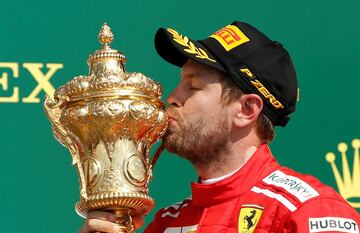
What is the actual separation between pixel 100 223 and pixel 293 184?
20.8 inches

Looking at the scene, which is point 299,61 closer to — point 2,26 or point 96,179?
point 2,26

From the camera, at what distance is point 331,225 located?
3.46 m

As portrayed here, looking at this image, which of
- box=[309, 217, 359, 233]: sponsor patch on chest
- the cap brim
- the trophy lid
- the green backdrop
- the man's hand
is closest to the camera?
box=[309, 217, 359, 233]: sponsor patch on chest

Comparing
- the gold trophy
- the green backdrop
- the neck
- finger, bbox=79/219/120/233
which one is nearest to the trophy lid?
the gold trophy

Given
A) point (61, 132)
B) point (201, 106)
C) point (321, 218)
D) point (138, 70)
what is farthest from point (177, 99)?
point (138, 70)

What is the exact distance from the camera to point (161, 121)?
3.73 m

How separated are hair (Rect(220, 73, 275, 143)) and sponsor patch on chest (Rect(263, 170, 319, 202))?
162 mm

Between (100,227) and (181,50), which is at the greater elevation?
(181,50)

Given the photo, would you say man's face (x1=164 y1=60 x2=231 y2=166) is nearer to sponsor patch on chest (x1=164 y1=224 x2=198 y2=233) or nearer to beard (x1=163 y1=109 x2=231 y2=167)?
beard (x1=163 y1=109 x2=231 y2=167)

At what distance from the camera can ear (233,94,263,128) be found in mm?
3797

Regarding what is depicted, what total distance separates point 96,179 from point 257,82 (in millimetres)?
540

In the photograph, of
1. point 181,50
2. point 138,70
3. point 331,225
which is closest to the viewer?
point 331,225

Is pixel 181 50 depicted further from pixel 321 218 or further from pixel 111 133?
pixel 321 218

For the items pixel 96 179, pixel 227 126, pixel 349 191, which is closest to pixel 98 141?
pixel 96 179
